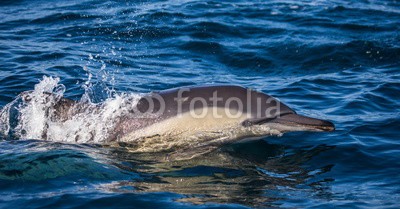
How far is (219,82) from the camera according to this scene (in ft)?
39.5

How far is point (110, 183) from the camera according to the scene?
6.93m

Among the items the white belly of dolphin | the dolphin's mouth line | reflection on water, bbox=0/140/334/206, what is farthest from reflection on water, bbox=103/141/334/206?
the dolphin's mouth line

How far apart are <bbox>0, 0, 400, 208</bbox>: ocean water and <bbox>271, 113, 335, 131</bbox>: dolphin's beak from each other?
1.59 ft

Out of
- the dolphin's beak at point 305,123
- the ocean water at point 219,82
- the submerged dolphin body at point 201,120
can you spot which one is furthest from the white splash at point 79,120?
the dolphin's beak at point 305,123

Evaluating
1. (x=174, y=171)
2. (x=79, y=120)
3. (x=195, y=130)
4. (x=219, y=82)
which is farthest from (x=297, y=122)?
(x=219, y=82)

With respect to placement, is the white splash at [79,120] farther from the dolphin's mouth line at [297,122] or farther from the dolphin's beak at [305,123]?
the dolphin's beak at [305,123]

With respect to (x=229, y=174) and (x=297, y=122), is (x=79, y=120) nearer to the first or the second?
(x=229, y=174)

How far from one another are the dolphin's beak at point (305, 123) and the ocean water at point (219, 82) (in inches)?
19.1

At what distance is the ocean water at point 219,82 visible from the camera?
6793 millimetres

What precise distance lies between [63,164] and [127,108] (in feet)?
4.63

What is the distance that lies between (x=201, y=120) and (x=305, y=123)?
52.3 inches

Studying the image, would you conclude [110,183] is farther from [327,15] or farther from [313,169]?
[327,15]

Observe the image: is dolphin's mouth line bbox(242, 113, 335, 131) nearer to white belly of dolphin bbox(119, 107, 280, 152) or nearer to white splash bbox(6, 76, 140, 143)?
white belly of dolphin bbox(119, 107, 280, 152)

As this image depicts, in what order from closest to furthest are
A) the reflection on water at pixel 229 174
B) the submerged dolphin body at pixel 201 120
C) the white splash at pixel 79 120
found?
the reflection on water at pixel 229 174
the submerged dolphin body at pixel 201 120
the white splash at pixel 79 120
